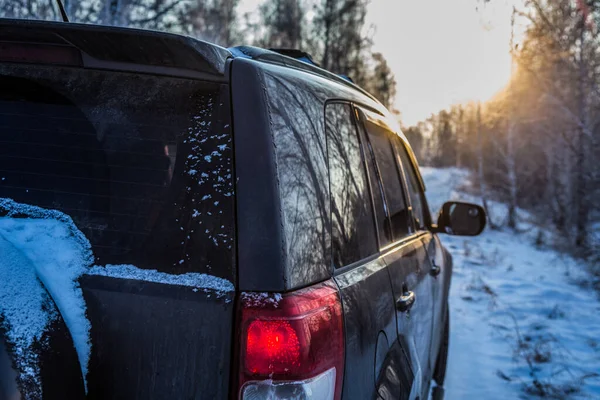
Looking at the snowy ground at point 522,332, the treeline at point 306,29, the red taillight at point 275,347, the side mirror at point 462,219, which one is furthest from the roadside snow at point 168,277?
the treeline at point 306,29

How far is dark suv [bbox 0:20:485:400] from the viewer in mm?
1136

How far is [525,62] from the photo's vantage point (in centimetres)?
1122

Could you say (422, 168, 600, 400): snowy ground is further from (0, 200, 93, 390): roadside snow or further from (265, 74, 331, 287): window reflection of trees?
(0, 200, 93, 390): roadside snow

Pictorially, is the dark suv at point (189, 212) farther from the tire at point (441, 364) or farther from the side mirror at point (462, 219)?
the tire at point (441, 364)

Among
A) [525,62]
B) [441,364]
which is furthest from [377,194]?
[525,62]

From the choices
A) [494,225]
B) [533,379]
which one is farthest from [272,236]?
[494,225]

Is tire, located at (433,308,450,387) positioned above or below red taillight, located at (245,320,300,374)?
below

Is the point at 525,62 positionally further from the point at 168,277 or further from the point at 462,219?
the point at 168,277

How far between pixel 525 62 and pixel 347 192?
11.5m

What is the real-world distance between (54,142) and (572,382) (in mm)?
4211

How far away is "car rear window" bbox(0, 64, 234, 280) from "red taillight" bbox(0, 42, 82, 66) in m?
0.04

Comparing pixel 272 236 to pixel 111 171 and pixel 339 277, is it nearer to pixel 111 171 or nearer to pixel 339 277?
pixel 339 277

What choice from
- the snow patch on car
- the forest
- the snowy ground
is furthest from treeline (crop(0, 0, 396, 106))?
the snow patch on car

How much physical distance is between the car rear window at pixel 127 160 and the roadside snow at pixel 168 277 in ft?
0.06
